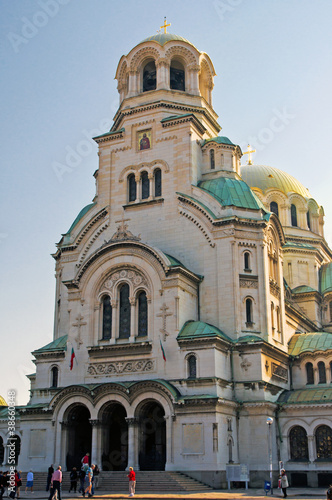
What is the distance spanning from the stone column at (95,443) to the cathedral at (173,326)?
8 centimetres

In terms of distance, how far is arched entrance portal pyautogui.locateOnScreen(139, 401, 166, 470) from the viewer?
34750 millimetres

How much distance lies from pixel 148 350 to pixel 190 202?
402 inches

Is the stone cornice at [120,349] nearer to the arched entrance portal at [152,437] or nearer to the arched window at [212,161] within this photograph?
the arched entrance portal at [152,437]

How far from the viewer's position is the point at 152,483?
31594 millimetres

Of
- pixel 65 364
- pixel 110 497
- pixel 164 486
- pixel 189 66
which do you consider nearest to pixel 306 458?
pixel 164 486

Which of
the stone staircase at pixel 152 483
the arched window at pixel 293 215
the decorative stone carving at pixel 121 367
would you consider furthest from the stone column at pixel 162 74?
the stone staircase at pixel 152 483

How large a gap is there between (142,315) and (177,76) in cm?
2007

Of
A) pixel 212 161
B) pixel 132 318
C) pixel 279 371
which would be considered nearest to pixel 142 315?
pixel 132 318

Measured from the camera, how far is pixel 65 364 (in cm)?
3847

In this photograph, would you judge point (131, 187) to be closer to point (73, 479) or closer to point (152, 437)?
point (152, 437)

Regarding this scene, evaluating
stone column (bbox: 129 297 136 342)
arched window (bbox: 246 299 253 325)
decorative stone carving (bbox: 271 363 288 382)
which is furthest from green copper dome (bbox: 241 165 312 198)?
stone column (bbox: 129 297 136 342)

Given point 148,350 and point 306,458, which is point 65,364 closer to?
point 148,350

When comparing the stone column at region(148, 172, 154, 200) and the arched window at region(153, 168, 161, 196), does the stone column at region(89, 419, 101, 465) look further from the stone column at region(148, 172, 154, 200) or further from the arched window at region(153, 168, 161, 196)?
the arched window at region(153, 168, 161, 196)

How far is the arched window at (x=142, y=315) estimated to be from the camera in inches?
1476
